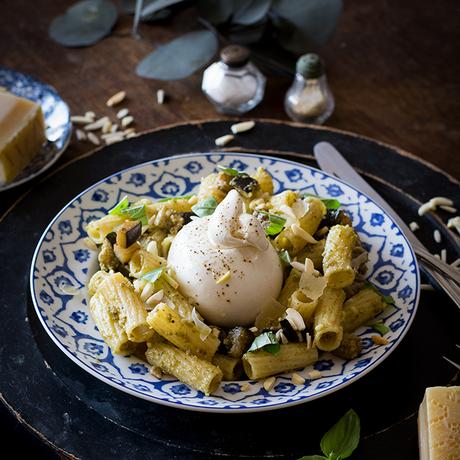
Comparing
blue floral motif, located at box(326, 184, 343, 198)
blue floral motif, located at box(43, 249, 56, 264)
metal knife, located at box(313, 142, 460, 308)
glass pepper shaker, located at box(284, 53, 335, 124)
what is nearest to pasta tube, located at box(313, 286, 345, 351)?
metal knife, located at box(313, 142, 460, 308)

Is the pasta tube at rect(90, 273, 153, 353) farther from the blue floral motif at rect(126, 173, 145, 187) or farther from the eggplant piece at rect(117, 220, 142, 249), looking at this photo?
the blue floral motif at rect(126, 173, 145, 187)

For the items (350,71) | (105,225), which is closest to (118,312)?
(105,225)

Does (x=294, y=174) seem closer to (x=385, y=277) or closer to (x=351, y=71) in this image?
(x=385, y=277)

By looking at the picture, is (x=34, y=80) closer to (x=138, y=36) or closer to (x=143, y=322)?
(x=138, y=36)

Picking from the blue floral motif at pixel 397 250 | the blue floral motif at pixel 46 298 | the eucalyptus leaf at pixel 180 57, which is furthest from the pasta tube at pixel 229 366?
the eucalyptus leaf at pixel 180 57

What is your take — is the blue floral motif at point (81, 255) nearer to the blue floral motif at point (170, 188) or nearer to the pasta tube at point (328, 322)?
the blue floral motif at point (170, 188)

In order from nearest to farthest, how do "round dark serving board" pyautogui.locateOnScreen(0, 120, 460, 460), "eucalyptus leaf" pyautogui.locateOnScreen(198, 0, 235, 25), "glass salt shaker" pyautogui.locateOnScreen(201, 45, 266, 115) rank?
1. "round dark serving board" pyautogui.locateOnScreen(0, 120, 460, 460)
2. "glass salt shaker" pyautogui.locateOnScreen(201, 45, 266, 115)
3. "eucalyptus leaf" pyautogui.locateOnScreen(198, 0, 235, 25)
